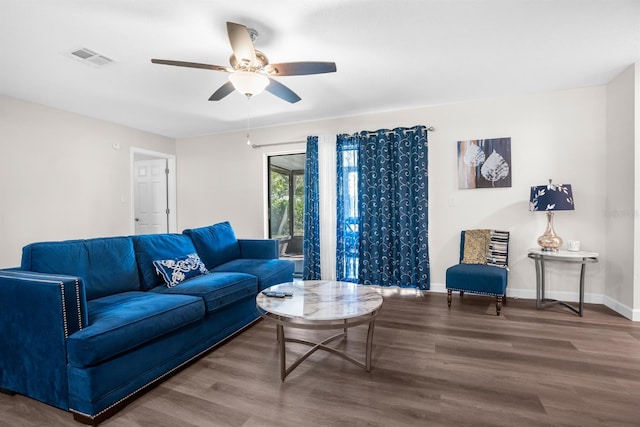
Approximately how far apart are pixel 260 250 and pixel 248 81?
2116mm

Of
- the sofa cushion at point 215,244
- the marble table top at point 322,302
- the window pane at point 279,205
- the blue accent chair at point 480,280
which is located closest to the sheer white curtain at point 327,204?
the window pane at point 279,205

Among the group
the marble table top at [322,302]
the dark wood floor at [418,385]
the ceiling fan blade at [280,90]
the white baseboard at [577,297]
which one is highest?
the ceiling fan blade at [280,90]

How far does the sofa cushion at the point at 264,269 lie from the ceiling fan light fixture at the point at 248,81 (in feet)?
5.66

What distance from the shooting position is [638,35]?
2.43 meters

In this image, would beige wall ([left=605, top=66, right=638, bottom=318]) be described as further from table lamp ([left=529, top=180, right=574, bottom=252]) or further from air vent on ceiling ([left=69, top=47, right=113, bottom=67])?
air vent on ceiling ([left=69, top=47, right=113, bottom=67])

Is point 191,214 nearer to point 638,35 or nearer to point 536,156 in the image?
point 536,156

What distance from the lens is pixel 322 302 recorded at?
212 cm

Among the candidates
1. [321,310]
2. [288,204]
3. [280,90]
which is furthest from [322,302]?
[288,204]

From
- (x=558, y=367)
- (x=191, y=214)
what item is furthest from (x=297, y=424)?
(x=191, y=214)

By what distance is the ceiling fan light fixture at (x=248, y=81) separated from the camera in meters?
2.22

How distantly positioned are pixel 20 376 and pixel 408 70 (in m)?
3.72

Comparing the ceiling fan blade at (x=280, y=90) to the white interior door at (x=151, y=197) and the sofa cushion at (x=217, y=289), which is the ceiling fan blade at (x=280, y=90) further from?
the white interior door at (x=151, y=197)

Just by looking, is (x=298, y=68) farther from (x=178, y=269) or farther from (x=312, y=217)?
(x=312, y=217)

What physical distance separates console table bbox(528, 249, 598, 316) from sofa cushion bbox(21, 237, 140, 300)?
12.9 feet
